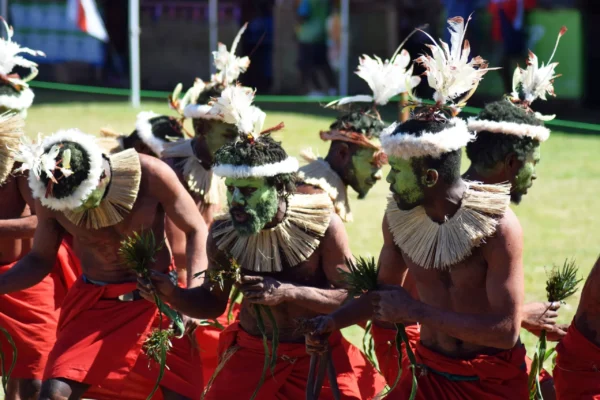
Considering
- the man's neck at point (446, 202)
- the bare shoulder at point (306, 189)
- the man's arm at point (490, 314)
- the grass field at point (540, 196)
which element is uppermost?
the man's neck at point (446, 202)

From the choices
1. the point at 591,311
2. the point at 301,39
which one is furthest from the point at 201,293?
the point at 301,39

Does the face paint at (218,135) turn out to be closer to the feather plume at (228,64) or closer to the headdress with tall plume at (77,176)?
the feather plume at (228,64)

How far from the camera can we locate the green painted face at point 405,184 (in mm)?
4188

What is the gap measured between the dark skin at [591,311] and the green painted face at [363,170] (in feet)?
5.98

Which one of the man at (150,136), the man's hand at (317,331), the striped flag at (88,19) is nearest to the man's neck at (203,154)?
the man at (150,136)

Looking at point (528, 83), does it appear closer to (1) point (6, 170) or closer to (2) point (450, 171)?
(2) point (450, 171)

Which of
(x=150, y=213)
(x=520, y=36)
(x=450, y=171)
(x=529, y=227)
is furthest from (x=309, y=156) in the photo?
(x=520, y=36)

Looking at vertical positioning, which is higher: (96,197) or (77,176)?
(77,176)

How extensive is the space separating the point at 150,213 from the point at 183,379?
33.1 inches

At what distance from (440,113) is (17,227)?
2717 millimetres

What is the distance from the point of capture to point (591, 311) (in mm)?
4383

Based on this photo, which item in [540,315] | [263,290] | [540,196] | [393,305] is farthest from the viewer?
[540,196]

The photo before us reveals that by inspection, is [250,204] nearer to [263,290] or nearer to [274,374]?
[263,290]

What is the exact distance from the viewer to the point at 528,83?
566 centimetres
